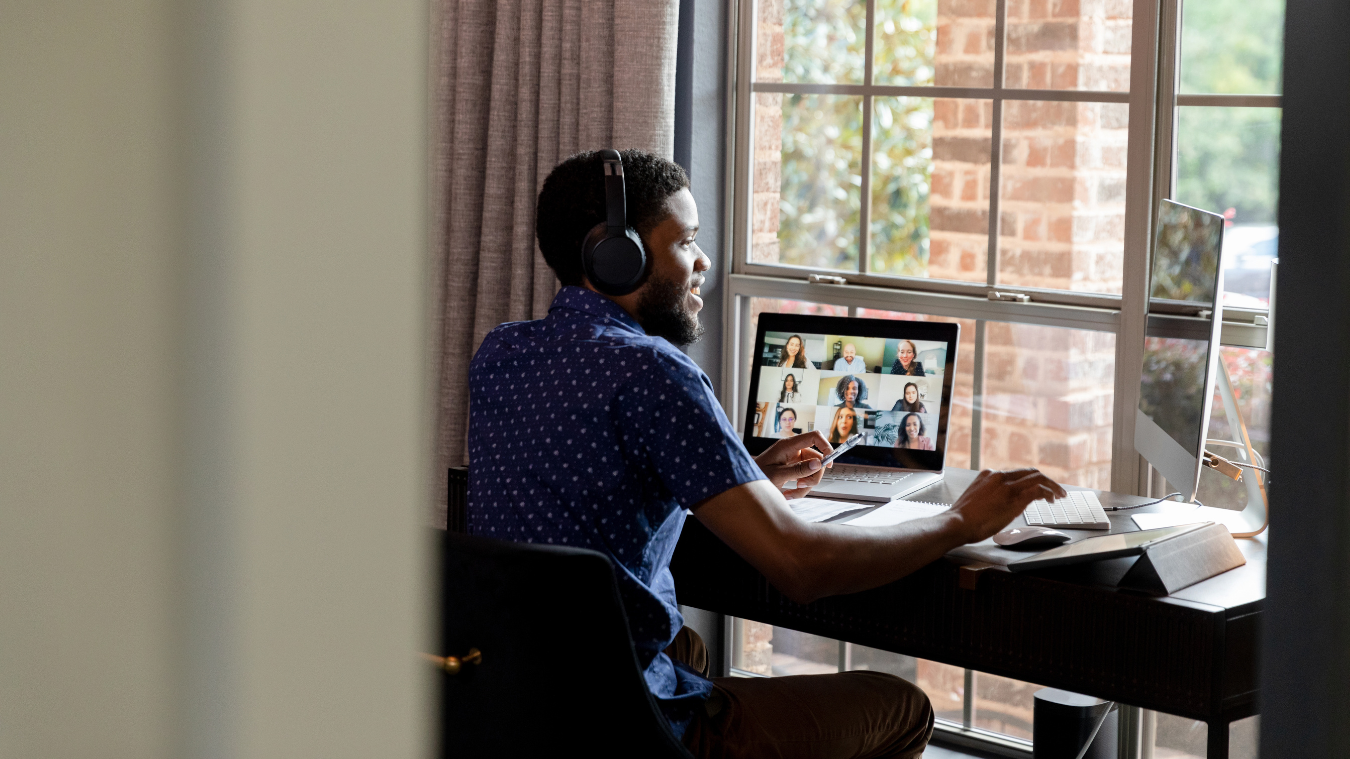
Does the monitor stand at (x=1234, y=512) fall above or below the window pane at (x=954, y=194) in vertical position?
below

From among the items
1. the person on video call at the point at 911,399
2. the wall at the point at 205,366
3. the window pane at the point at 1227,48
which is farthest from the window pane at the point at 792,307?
the wall at the point at 205,366

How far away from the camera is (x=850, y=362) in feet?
7.27

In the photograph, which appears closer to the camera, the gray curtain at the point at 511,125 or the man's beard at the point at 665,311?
the man's beard at the point at 665,311

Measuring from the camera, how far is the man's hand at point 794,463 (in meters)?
1.97

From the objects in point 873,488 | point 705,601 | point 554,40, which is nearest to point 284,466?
point 705,601

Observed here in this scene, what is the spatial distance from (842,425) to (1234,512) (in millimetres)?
656

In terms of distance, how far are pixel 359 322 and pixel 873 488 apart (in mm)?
1892

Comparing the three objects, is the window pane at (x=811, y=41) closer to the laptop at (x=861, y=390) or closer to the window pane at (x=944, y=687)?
the laptop at (x=861, y=390)

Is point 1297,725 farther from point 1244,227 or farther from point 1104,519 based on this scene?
point 1244,227

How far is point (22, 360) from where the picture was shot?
179 millimetres

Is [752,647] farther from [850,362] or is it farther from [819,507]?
[819,507]

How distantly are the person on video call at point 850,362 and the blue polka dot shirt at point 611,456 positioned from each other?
0.76 metres

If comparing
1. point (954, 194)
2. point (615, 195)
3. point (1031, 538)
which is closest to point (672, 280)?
point (615, 195)

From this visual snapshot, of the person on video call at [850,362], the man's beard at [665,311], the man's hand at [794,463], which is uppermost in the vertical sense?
the man's beard at [665,311]
